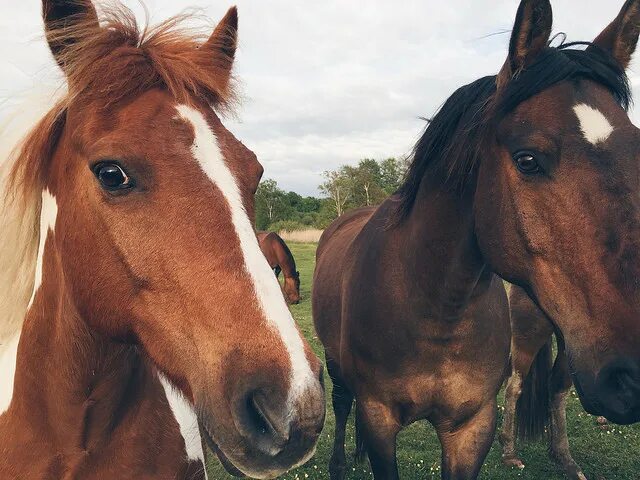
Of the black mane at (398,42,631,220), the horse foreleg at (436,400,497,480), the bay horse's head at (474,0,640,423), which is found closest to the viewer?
the bay horse's head at (474,0,640,423)

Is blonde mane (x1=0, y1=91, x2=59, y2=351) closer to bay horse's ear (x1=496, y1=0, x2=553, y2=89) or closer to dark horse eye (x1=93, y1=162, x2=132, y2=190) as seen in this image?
dark horse eye (x1=93, y1=162, x2=132, y2=190)

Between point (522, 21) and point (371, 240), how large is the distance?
1768 mm

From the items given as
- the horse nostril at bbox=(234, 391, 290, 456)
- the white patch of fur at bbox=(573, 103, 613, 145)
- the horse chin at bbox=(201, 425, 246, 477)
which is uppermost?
the white patch of fur at bbox=(573, 103, 613, 145)

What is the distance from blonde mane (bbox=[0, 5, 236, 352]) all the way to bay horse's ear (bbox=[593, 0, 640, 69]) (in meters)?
1.90

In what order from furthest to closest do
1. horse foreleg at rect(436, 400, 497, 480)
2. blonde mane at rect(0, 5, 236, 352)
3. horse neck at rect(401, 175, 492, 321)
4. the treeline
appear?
the treeline < horse foreleg at rect(436, 400, 497, 480) < horse neck at rect(401, 175, 492, 321) < blonde mane at rect(0, 5, 236, 352)

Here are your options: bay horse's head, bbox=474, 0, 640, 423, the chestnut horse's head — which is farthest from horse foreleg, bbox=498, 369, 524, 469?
the chestnut horse's head

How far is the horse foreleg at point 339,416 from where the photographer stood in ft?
15.1

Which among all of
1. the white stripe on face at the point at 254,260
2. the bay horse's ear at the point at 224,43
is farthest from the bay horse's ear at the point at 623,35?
the white stripe on face at the point at 254,260

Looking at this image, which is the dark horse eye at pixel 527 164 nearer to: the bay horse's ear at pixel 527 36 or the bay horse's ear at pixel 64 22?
the bay horse's ear at pixel 527 36

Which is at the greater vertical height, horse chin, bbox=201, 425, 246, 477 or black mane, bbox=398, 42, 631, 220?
black mane, bbox=398, 42, 631, 220

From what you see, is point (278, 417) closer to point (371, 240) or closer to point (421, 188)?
point (421, 188)

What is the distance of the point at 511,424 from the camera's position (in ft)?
16.5

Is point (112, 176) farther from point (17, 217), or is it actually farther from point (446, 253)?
point (446, 253)

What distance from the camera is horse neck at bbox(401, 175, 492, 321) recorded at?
2.75 m
